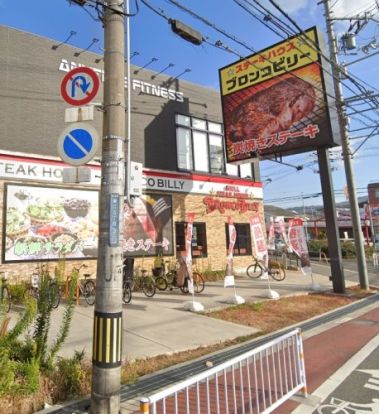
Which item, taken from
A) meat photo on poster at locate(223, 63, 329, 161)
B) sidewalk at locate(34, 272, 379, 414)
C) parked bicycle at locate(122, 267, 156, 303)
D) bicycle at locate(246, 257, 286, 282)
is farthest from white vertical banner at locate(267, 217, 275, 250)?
sidewalk at locate(34, 272, 379, 414)

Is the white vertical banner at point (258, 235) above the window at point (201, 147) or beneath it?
beneath

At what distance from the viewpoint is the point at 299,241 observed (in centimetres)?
1577

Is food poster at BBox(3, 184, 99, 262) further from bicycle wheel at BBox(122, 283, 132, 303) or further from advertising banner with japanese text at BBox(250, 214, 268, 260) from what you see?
advertising banner with japanese text at BBox(250, 214, 268, 260)

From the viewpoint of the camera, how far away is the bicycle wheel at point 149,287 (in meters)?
13.2

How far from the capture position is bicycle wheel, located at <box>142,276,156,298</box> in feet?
43.3

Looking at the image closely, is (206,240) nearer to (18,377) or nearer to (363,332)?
(363,332)

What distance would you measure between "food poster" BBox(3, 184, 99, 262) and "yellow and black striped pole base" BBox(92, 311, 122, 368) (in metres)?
9.21

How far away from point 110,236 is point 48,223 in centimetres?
979

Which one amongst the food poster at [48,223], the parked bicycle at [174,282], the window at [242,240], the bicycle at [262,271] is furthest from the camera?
the window at [242,240]

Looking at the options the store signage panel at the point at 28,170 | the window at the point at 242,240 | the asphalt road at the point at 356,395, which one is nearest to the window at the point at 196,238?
the window at the point at 242,240

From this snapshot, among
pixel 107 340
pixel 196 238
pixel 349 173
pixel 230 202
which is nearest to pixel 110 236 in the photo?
pixel 107 340

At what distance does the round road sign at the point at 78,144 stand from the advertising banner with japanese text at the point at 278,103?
34.8 feet

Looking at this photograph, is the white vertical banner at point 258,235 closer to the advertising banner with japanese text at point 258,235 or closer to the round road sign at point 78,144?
the advertising banner with japanese text at point 258,235

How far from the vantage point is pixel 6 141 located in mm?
13016
